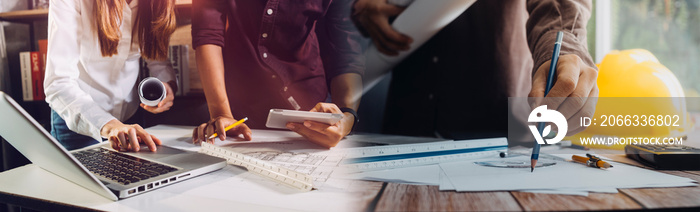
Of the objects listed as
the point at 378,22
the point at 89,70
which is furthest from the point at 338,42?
the point at 89,70

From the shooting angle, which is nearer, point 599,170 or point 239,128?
point 599,170

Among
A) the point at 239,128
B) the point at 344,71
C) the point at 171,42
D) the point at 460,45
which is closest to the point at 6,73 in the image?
the point at 171,42

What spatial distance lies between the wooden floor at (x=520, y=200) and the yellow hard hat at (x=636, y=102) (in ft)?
0.98

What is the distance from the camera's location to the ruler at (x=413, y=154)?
18.4 inches

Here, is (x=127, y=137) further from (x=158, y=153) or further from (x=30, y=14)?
(x=30, y=14)

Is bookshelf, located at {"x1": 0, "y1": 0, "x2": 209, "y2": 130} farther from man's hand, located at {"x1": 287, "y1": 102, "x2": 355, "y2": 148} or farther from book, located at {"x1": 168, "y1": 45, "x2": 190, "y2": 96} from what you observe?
man's hand, located at {"x1": 287, "y1": 102, "x2": 355, "y2": 148}

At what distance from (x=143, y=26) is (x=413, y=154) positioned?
510mm

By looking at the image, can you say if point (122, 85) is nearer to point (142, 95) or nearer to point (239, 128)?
point (142, 95)

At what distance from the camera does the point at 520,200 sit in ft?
1.10

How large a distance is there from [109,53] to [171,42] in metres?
0.12

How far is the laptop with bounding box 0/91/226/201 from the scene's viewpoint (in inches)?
14.4

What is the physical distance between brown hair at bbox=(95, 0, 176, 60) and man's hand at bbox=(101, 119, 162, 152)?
125 mm

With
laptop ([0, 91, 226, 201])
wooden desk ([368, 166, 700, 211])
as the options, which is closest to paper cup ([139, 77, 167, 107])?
laptop ([0, 91, 226, 201])

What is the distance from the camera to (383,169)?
0.46m
